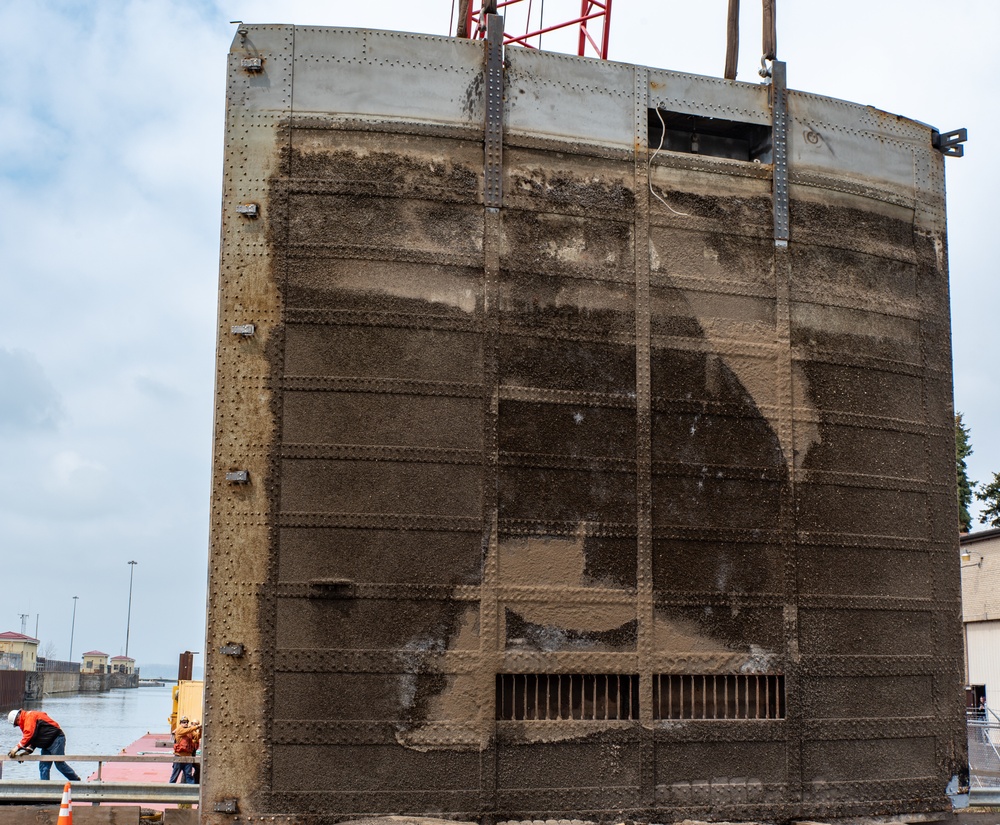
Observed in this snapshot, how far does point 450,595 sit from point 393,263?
3.54m

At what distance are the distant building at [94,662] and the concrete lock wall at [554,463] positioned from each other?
15843 cm

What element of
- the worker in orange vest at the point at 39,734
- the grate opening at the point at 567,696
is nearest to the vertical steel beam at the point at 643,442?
the grate opening at the point at 567,696

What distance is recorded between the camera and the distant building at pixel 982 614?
35781mm

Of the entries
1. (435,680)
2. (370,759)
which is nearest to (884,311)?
(435,680)

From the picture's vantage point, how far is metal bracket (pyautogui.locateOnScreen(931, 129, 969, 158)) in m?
15.5

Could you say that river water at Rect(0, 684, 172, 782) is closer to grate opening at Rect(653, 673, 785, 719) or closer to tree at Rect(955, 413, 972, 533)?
grate opening at Rect(653, 673, 785, 719)

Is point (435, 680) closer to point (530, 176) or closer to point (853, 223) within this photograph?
point (530, 176)

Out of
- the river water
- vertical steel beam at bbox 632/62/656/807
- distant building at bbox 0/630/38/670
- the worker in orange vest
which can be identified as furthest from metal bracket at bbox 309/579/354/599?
distant building at bbox 0/630/38/670

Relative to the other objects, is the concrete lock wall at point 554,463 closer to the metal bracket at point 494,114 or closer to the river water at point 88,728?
the metal bracket at point 494,114

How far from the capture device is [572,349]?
1288 cm

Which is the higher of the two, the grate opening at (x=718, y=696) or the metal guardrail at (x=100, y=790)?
the grate opening at (x=718, y=696)

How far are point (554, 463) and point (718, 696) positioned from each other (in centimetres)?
316

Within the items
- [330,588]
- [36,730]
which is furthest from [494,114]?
[36,730]

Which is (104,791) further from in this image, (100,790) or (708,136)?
(708,136)
